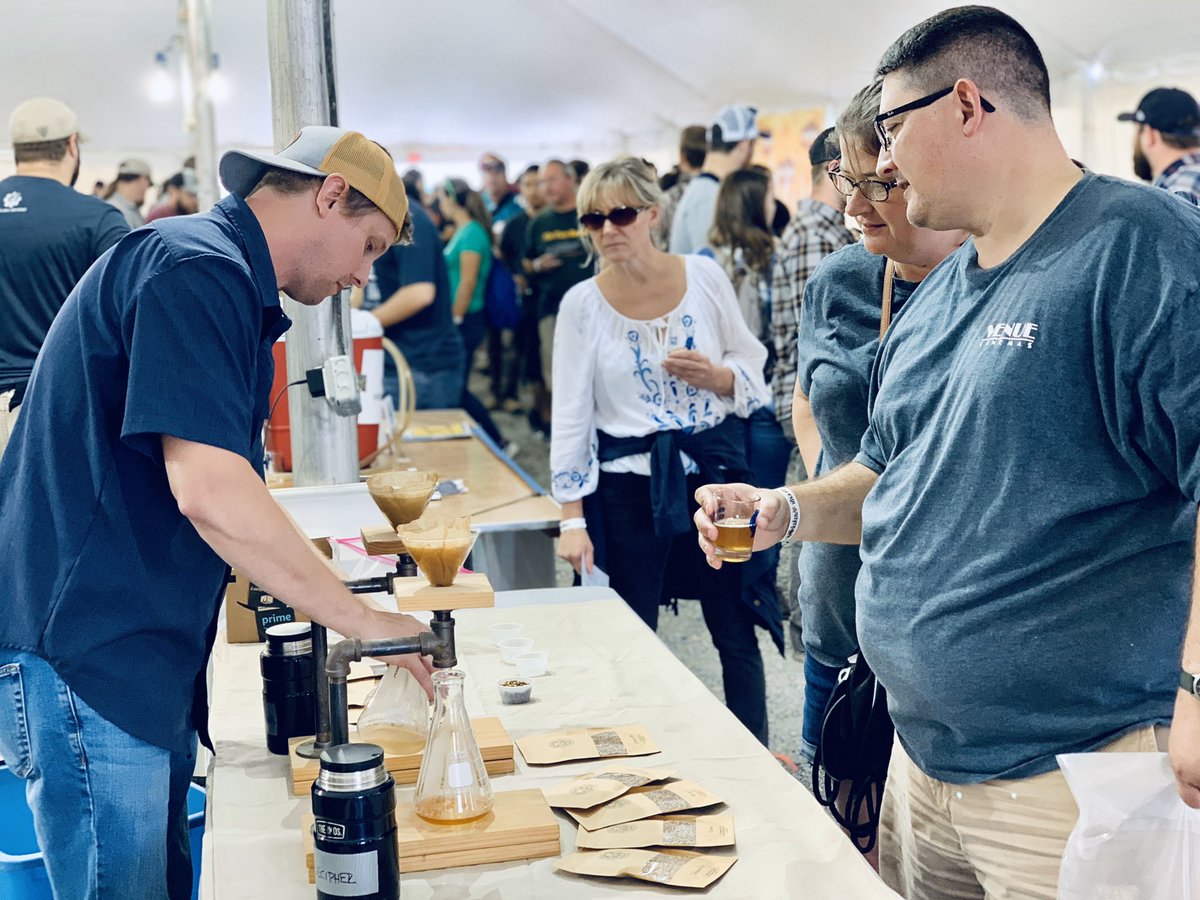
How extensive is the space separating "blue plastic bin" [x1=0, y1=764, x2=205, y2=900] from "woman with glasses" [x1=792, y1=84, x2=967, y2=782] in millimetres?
1125

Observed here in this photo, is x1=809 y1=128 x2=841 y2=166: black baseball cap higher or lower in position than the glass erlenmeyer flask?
higher

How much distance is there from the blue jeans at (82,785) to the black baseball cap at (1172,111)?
3938 millimetres

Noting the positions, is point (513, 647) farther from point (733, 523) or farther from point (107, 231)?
point (107, 231)

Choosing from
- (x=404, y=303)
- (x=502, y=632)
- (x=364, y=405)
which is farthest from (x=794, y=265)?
(x=502, y=632)

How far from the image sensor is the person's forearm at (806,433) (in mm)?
2416

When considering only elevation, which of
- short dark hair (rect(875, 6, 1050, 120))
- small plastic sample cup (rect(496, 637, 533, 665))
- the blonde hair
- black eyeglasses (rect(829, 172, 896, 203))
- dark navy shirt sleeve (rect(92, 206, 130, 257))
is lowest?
small plastic sample cup (rect(496, 637, 533, 665))

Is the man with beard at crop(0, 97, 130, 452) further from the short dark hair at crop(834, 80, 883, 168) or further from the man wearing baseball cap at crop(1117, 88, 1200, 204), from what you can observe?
the man wearing baseball cap at crop(1117, 88, 1200, 204)

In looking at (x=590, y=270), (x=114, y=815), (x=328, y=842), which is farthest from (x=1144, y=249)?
(x=590, y=270)

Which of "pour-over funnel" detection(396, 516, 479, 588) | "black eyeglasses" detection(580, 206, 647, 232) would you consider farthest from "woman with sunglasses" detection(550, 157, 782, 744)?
"pour-over funnel" detection(396, 516, 479, 588)

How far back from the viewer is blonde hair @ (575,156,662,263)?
9.82ft

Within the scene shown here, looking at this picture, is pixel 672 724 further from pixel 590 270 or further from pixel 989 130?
pixel 590 270

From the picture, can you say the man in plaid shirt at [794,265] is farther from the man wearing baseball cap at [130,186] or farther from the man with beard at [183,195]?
the man with beard at [183,195]

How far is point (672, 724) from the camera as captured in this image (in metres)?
1.84

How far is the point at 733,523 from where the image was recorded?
1.69 metres
